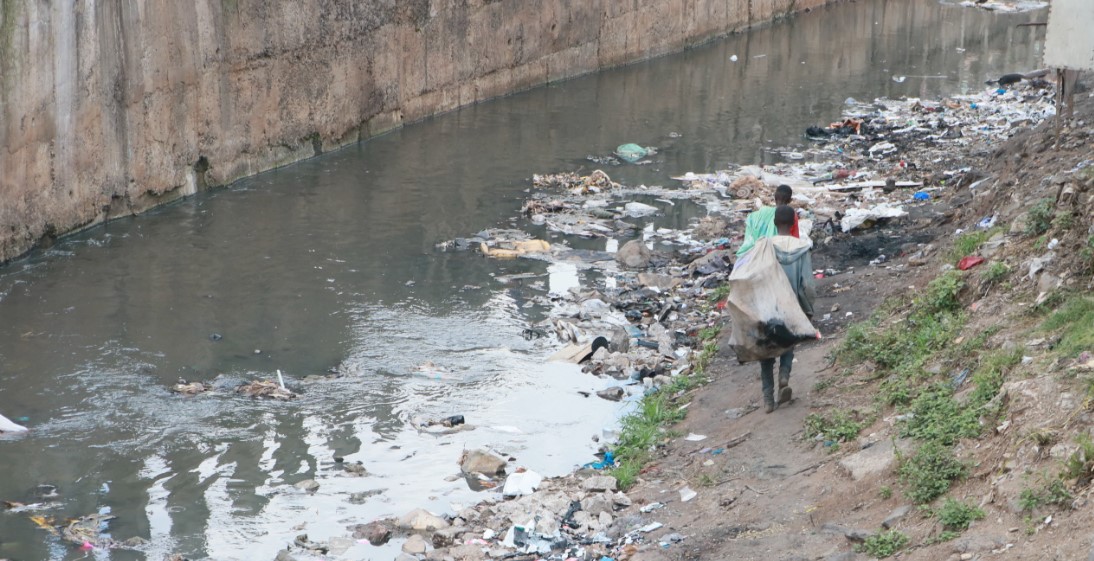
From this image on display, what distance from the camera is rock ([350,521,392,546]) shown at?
20.8 feet

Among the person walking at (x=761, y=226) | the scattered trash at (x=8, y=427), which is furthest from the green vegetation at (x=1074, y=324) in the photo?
the scattered trash at (x=8, y=427)

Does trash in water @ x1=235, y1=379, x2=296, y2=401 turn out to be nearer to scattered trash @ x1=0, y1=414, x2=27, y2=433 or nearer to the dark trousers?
scattered trash @ x1=0, y1=414, x2=27, y2=433

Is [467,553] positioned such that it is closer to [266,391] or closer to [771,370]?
[771,370]

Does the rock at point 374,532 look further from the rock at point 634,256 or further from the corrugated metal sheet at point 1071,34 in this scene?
the corrugated metal sheet at point 1071,34

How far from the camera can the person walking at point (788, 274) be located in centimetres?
653

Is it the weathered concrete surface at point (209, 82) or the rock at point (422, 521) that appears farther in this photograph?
the weathered concrete surface at point (209, 82)

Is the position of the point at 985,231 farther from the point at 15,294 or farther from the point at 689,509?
the point at 15,294

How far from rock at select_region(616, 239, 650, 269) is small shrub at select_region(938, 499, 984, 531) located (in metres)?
6.53

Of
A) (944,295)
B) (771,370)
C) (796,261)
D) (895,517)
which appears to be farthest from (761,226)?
(895,517)

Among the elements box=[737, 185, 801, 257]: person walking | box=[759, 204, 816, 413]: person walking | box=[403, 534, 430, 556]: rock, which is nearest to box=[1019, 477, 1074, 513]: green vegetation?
box=[759, 204, 816, 413]: person walking

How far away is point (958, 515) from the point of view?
15.4 ft

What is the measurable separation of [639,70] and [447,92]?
241 inches

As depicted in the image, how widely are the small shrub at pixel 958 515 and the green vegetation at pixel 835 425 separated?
4.35ft

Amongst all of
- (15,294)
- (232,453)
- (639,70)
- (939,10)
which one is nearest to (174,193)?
(15,294)
